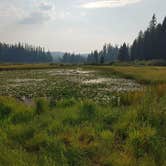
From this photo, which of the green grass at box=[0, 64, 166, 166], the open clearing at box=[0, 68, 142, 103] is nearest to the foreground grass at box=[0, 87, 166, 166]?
the green grass at box=[0, 64, 166, 166]

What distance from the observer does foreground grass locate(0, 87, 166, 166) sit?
231 inches

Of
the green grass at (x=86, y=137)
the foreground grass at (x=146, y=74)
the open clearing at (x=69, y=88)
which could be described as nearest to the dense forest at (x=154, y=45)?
the foreground grass at (x=146, y=74)

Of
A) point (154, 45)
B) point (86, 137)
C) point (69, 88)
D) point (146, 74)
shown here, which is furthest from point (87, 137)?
point (154, 45)

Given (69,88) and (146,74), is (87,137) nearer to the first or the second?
(69,88)

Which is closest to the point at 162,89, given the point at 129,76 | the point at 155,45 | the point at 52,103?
the point at 52,103

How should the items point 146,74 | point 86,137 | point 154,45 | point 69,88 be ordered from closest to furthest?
point 86,137, point 69,88, point 146,74, point 154,45

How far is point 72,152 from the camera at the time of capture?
6176mm

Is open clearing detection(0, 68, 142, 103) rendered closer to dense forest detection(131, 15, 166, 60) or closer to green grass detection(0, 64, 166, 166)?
green grass detection(0, 64, 166, 166)

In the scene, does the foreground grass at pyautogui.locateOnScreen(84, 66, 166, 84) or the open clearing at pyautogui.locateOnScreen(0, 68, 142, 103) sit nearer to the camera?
the open clearing at pyautogui.locateOnScreen(0, 68, 142, 103)

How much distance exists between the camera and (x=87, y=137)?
7.18 metres

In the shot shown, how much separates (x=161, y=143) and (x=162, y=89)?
23.0ft

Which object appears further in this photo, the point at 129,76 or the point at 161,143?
the point at 129,76

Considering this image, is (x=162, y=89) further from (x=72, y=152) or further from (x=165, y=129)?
(x=72, y=152)

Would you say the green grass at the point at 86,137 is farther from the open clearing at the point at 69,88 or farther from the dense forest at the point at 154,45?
the dense forest at the point at 154,45
